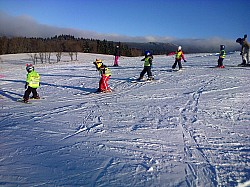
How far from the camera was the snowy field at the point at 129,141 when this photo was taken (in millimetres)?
3941

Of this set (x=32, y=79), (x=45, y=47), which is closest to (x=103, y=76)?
(x=32, y=79)

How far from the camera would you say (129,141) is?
5418mm

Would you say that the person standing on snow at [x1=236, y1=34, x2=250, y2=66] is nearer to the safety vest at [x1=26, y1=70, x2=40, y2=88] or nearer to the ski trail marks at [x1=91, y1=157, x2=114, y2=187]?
the safety vest at [x1=26, y1=70, x2=40, y2=88]

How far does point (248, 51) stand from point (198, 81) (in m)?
→ 6.82

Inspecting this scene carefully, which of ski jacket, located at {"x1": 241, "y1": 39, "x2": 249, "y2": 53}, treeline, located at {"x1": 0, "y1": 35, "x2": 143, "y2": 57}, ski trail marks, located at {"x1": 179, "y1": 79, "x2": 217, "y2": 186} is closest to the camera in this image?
ski trail marks, located at {"x1": 179, "y1": 79, "x2": 217, "y2": 186}

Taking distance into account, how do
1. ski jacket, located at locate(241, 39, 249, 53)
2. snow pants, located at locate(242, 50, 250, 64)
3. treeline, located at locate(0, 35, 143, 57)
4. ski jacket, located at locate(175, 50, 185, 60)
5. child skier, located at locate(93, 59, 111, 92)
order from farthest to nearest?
treeline, located at locate(0, 35, 143, 57)
snow pants, located at locate(242, 50, 250, 64)
ski jacket, located at locate(241, 39, 249, 53)
ski jacket, located at locate(175, 50, 185, 60)
child skier, located at locate(93, 59, 111, 92)

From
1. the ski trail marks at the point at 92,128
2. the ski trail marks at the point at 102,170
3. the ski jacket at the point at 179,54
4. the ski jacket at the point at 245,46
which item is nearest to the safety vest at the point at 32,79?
the ski trail marks at the point at 92,128

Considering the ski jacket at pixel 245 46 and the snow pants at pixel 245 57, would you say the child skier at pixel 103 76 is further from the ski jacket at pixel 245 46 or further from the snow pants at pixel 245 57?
the snow pants at pixel 245 57

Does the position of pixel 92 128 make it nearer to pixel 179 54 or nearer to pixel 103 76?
pixel 103 76

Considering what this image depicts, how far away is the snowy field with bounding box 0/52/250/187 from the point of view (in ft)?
12.9

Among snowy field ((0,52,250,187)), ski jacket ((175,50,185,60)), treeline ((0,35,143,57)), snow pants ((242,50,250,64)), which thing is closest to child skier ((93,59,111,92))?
snowy field ((0,52,250,187))

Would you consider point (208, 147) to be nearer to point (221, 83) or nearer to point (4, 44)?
point (221, 83)

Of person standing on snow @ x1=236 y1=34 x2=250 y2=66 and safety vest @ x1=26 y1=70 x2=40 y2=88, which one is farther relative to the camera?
person standing on snow @ x1=236 y1=34 x2=250 y2=66

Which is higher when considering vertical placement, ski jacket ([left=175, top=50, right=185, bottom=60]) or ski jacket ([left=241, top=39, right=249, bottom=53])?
ski jacket ([left=241, top=39, right=249, bottom=53])
